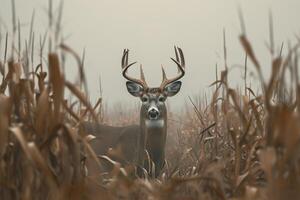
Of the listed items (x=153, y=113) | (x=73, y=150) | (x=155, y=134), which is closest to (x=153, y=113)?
(x=153, y=113)

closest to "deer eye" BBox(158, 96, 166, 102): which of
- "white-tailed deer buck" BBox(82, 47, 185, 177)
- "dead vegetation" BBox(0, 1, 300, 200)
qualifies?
"white-tailed deer buck" BBox(82, 47, 185, 177)

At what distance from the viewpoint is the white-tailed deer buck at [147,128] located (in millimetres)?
6300

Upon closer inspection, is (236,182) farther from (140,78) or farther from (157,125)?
(140,78)

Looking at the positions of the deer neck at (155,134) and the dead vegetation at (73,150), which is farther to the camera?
the deer neck at (155,134)

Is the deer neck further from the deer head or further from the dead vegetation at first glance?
the dead vegetation

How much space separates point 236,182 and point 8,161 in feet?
3.03

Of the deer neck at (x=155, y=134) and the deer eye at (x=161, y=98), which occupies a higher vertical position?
the deer eye at (x=161, y=98)

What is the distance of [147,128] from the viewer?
20.9 feet

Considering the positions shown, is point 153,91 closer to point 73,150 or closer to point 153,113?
point 153,113

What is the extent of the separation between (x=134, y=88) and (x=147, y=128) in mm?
732

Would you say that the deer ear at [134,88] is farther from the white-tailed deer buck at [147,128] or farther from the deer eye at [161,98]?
the deer eye at [161,98]

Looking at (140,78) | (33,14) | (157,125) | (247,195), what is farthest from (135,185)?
(140,78)

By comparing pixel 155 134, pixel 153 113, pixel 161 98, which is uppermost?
pixel 161 98

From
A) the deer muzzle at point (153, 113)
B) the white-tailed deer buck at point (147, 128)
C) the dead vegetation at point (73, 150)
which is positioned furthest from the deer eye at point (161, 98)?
the dead vegetation at point (73, 150)
